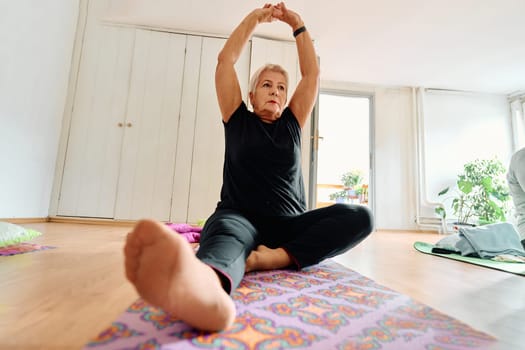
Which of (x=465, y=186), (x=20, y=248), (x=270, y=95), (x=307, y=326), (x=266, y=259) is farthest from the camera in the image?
(x=465, y=186)

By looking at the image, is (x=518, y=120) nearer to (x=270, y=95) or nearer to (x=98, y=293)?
(x=270, y=95)

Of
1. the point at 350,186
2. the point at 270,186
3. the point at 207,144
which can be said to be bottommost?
the point at 270,186

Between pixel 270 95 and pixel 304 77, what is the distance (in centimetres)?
21

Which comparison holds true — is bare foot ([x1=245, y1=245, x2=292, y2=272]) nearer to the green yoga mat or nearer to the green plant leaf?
the green yoga mat

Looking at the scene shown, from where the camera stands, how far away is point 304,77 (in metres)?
1.35

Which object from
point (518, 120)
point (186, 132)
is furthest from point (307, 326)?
point (518, 120)

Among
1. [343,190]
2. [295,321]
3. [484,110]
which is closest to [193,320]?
[295,321]

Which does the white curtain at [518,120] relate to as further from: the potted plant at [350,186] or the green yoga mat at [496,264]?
the green yoga mat at [496,264]

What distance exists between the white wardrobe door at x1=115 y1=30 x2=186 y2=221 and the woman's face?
2.16m

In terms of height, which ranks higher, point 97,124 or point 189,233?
point 97,124

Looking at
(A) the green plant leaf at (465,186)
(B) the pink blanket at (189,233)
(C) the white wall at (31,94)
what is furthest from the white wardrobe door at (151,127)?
(A) the green plant leaf at (465,186)

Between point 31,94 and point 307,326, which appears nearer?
point 307,326

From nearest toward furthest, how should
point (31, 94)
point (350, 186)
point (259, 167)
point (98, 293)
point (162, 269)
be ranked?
point (162, 269)
point (98, 293)
point (259, 167)
point (31, 94)
point (350, 186)

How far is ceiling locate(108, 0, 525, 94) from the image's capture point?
307cm
